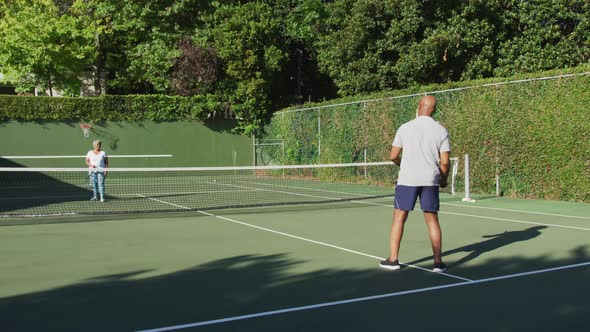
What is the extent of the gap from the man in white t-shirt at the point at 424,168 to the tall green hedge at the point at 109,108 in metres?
23.0

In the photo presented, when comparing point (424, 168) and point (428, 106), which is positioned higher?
point (428, 106)

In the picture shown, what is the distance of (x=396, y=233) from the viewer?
5781 mm

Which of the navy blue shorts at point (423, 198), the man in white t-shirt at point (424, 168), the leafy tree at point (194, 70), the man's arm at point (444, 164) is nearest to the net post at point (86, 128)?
the leafy tree at point (194, 70)

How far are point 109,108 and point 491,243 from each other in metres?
23.3

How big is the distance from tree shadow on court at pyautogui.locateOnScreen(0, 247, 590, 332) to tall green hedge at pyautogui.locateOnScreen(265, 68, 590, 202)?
7.63 metres

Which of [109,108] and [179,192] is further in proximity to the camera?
[109,108]

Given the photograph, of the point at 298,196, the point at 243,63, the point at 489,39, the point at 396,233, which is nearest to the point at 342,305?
the point at 396,233

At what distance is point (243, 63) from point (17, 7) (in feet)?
41.1

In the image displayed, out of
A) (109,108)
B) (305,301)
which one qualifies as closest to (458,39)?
(109,108)

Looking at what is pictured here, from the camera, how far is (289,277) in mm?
5629

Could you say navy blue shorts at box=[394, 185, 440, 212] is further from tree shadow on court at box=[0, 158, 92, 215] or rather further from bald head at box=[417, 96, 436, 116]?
tree shadow on court at box=[0, 158, 92, 215]

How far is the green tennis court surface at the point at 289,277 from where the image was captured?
13.9 ft

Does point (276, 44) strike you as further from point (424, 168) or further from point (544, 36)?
point (424, 168)

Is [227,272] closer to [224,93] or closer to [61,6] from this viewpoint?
[224,93]
